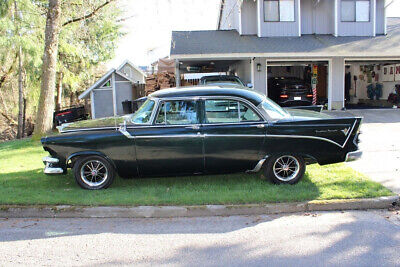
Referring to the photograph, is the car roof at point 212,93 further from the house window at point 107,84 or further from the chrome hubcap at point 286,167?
the house window at point 107,84

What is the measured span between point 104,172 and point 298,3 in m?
16.1

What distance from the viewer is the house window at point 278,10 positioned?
18891mm

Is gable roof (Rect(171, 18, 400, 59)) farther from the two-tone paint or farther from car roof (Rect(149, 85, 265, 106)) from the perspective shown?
the two-tone paint

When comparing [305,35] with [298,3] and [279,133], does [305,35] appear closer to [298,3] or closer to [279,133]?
[298,3]

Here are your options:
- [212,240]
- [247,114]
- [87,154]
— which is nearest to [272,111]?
[247,114]

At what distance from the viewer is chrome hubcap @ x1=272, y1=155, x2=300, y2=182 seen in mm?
6207

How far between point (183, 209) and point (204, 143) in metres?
1.19

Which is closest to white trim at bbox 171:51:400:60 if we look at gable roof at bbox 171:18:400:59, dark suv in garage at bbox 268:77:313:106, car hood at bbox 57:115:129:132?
gable roof at bbox 171:18:400:59

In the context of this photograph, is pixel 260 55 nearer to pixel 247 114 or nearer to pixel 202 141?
pixel 247 114

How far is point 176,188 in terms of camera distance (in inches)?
243

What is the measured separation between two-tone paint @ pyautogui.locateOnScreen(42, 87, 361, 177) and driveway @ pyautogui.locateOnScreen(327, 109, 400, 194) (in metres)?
1.15

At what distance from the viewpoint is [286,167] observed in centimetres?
621

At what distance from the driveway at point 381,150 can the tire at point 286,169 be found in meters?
1.56

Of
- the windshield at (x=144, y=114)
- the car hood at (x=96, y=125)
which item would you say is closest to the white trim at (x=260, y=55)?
the car hood at (x=96, y=125)
